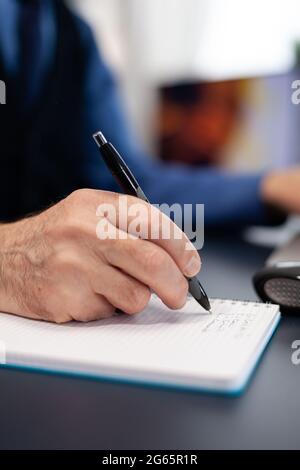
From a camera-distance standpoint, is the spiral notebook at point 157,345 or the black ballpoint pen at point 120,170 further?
the black ballpoint pen at point 120,170

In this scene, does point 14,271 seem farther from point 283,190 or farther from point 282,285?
point 283,190

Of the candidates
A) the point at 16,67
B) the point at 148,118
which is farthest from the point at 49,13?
the point at 148,118

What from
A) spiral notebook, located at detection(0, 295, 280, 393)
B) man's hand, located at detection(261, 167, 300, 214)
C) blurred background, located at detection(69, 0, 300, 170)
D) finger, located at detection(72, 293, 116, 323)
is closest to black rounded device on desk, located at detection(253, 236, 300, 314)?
spiral notebook, located at detection(0, 295, 280, 393)

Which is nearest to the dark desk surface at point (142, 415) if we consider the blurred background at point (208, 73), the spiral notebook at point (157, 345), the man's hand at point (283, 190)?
the spiral notebook at point (157, 345)

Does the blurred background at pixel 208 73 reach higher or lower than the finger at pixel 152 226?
higher

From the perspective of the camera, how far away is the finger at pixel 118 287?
14.9 inches

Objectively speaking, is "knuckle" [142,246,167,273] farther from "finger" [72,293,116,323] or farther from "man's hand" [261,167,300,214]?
"man's hand" [261,167,300,214]

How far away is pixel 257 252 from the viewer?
0.72 m

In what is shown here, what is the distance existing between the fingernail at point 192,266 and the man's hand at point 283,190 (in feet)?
1.52

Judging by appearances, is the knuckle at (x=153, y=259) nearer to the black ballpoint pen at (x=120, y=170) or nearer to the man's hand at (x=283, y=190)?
the black ballpoint pen at (x=120, y=170)

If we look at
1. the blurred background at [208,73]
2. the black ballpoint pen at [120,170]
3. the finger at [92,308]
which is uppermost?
the blurred background at [208,73]

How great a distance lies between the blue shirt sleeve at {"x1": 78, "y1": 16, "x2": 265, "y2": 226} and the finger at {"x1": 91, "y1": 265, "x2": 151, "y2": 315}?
0.46m

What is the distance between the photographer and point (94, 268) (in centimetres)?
38

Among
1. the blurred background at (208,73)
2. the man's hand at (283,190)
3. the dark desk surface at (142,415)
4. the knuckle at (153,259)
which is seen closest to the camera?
the dark desk surface at (142,415)
